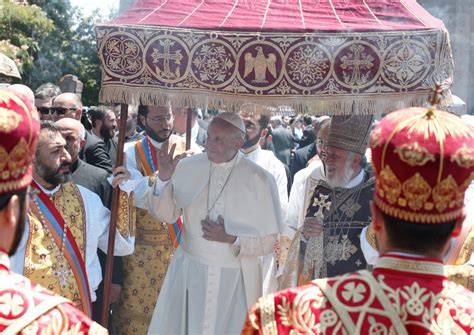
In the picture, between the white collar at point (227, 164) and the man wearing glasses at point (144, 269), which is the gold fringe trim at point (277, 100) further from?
the man wearing glasses at point (144, 269)

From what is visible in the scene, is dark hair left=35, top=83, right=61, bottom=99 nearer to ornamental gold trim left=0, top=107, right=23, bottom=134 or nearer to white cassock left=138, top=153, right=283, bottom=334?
white cassock left=138, top=153, right=283, bottom=334

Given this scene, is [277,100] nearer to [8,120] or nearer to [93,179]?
[93,179]

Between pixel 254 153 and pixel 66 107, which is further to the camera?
pixel 254 153

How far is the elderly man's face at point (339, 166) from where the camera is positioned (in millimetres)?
6184

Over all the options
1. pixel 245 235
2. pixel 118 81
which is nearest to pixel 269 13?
pixel 118 81

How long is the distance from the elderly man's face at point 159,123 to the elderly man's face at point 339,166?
1386mm

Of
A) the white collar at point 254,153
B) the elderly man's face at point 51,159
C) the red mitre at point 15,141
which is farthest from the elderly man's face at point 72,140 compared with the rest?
the red mitre at point 15,141

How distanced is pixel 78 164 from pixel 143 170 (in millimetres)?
659

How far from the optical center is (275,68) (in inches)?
211

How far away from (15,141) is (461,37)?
67.4ft

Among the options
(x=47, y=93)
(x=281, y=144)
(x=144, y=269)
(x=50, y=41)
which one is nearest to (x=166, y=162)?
(x=144, y=269)

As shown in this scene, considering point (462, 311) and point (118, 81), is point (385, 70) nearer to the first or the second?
point (118, 81)

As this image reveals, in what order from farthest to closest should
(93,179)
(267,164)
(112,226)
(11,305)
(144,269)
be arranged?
(267,164) < (144,269) < (93,179) < (112,226) < (11,305)

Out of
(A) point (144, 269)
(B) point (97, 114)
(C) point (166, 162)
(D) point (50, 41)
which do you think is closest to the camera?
(C) point (166, 162)
